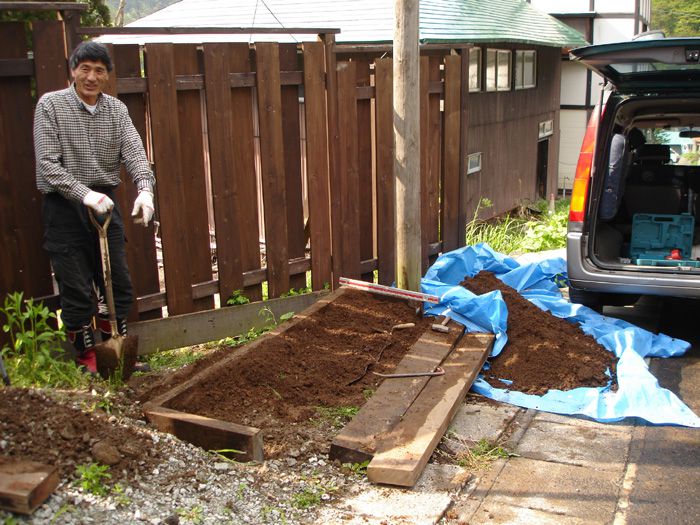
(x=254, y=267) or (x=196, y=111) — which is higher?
(x=196, y=111)

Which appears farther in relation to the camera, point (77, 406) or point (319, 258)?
point (319, 258)

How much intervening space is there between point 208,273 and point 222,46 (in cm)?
155

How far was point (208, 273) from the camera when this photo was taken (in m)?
5.39

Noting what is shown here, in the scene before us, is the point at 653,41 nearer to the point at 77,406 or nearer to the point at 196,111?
the point at 196,111

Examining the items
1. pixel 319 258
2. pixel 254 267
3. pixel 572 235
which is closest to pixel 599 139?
pixel 572 235

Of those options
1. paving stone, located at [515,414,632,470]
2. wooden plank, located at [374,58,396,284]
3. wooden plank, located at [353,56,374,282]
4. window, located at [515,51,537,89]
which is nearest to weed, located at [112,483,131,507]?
paving stone, located at [515,414,632,470]

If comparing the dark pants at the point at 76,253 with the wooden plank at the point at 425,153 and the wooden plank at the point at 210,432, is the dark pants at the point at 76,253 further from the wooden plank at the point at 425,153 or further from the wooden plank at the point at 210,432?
the wooden plank at the point at 425,153

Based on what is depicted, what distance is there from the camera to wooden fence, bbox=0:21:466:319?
173 inches

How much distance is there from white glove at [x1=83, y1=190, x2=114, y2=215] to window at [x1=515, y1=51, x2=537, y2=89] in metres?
13.1

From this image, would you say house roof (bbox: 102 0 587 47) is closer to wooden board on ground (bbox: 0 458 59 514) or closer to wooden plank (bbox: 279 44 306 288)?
wooden plank (bbox: 279 44 306 288)

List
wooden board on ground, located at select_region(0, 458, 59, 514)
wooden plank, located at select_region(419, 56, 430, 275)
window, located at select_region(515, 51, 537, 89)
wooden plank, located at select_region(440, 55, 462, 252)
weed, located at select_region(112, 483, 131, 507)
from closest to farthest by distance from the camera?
wooden board on ground, located at select_region(0, 458, 59, 514)
weed, located at select_region(112, 483, 131, 507)
wooden plank, located at select_region(419, 56, 430, 275)
wooden plank, located at select_region(440, 55, 462, 252)
window, located at select_region(515, 51, 537, 89)

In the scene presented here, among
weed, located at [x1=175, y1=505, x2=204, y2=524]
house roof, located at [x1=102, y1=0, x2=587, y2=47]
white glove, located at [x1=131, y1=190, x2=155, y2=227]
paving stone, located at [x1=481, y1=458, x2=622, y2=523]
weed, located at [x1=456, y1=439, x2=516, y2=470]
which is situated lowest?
paving stone, located at [x1=481, y1=458, x2=622, y2=523]

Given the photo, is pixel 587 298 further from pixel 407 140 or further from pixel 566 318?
pixel 407 140

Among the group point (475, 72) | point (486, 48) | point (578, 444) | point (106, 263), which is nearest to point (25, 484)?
point (106, 263)
